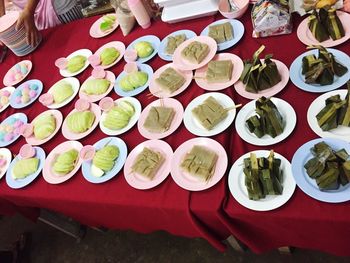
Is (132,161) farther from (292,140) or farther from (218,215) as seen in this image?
(292,140)

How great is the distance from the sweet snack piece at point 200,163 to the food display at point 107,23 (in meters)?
1.06

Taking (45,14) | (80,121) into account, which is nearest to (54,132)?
(80,121)

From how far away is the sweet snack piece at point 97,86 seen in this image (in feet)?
5.56

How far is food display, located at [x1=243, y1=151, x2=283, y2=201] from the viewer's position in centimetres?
109

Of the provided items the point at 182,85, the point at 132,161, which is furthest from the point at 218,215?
the point at 182,85

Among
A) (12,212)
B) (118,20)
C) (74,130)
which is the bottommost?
(12,212)

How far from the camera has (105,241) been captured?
2.28 metres

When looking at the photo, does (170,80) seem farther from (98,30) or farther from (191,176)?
(98,30)

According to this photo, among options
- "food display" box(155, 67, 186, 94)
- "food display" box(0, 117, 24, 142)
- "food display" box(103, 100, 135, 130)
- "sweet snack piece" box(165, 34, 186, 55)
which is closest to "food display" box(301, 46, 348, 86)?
"food display" box(155, 67, 186, 94)

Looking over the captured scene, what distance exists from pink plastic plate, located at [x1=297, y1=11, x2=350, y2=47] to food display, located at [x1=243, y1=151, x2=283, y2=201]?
60cm

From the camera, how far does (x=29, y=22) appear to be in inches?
81.4

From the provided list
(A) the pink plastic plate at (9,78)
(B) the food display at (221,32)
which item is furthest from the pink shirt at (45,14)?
(B) the food display at (221,32)

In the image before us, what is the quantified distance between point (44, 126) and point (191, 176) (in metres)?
0.81

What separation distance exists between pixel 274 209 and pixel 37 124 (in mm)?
1188
